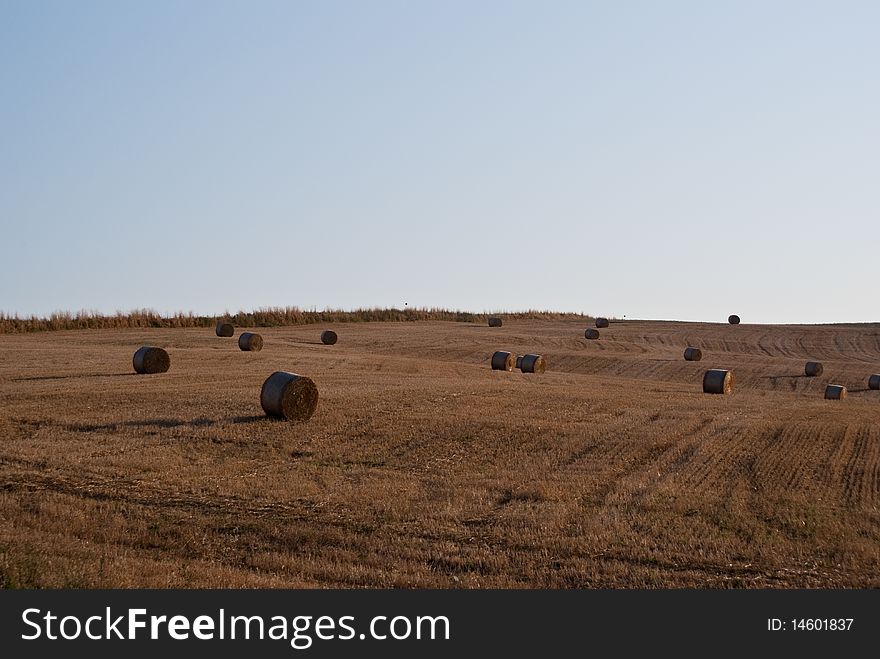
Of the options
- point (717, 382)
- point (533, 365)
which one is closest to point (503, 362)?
point (533, 365)

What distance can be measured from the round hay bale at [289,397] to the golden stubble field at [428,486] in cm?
37

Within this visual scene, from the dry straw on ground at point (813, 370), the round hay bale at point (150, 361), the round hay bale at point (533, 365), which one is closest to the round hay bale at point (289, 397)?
the round hay bale at point (150, 361)

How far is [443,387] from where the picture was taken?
26.4 metres

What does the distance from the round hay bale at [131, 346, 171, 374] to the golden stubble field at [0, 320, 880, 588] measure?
40.5 inches

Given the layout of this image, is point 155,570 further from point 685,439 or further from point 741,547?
point 685,439

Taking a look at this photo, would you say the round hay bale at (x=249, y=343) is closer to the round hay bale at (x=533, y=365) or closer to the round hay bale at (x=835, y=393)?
the round hay bale at (x=533, y=365)

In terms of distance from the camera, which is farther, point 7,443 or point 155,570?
point 7,443

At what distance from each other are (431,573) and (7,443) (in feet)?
33.7

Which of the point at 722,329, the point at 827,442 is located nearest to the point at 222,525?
the point at 827,442

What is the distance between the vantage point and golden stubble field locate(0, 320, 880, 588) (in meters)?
10.9

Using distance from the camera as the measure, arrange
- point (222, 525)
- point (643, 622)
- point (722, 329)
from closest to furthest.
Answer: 1. point (643, 622)
2. point (222, 525)
3. point (722, 329)

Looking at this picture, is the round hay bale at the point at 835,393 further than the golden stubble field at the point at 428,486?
Yes

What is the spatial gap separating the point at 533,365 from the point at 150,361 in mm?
13946

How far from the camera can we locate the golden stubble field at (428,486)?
429 inches
